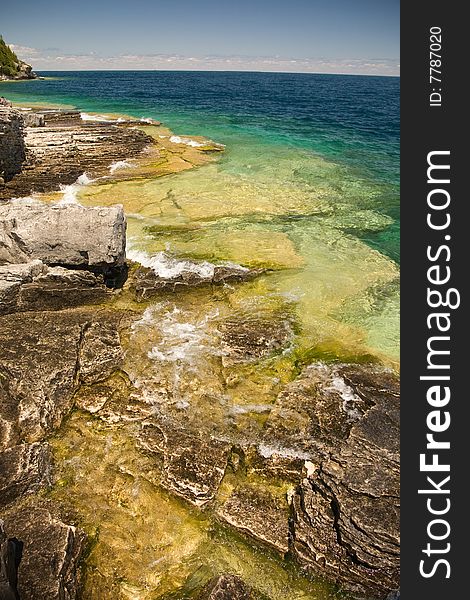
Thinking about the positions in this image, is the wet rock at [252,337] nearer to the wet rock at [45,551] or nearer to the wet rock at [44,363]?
the wet rock at [44,363]

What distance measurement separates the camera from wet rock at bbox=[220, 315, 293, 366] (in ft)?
36.7

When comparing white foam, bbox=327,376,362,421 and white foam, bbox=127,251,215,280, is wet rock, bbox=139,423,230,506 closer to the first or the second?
white foam, bbox=327,376,362,421

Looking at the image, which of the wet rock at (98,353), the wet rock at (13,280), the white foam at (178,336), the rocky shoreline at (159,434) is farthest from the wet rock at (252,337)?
the wet rock at (13,280)

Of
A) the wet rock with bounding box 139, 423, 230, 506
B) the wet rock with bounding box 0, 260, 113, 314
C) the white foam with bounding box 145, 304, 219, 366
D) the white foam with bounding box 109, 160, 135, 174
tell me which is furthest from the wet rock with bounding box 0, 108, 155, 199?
the wet rock with bounding box 139, 423, 230, 506

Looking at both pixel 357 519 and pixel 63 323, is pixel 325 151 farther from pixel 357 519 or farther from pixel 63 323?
pixel 357 519

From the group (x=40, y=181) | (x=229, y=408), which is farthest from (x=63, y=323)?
(x=40, y=181)

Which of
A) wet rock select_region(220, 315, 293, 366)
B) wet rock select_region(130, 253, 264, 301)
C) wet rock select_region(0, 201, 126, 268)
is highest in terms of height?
wet rock select_region(0, 201, 126, 268)

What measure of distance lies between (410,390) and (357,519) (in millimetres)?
3089

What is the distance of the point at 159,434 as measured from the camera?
28.7ft

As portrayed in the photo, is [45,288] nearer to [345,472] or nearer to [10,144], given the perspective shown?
[345,472]

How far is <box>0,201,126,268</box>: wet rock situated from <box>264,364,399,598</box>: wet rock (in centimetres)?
733

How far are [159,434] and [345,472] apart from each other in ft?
12.3

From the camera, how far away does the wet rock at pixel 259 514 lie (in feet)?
23.2

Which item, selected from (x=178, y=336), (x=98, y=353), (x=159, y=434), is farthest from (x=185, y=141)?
(x=159, y=434)
